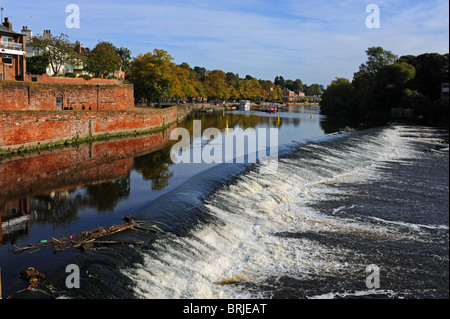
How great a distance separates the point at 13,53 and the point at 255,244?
30.9m

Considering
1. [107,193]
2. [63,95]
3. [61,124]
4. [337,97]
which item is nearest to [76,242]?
[107,193]

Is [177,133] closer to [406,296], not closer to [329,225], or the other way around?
[329,225]

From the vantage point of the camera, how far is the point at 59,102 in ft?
103

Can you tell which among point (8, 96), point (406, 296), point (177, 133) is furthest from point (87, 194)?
point (177, 133)

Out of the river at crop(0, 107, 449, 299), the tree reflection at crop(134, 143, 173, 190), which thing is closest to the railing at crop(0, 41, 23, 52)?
the river at crop(0, 107, 449, 299)

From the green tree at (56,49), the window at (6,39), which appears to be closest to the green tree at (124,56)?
the green tree at (56,49)

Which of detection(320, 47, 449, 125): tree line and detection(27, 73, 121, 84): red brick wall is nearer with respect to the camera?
detection(27, 73, 121, 84): red brick wall

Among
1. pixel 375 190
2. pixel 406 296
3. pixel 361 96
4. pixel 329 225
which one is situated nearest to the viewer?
pixel 406 296

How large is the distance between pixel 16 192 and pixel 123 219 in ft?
20.4

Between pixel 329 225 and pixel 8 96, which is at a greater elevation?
pixel 8 96

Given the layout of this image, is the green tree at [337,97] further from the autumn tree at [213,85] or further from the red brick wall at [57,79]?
the red brick wall at [57,79]

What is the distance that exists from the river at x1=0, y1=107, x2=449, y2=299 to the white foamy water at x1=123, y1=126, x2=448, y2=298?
4cm

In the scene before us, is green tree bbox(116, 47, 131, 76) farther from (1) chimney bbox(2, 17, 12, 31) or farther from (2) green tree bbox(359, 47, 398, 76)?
(2) green tree bbox(359, 47, 398, 76)

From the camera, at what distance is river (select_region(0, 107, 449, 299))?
28.9ft
